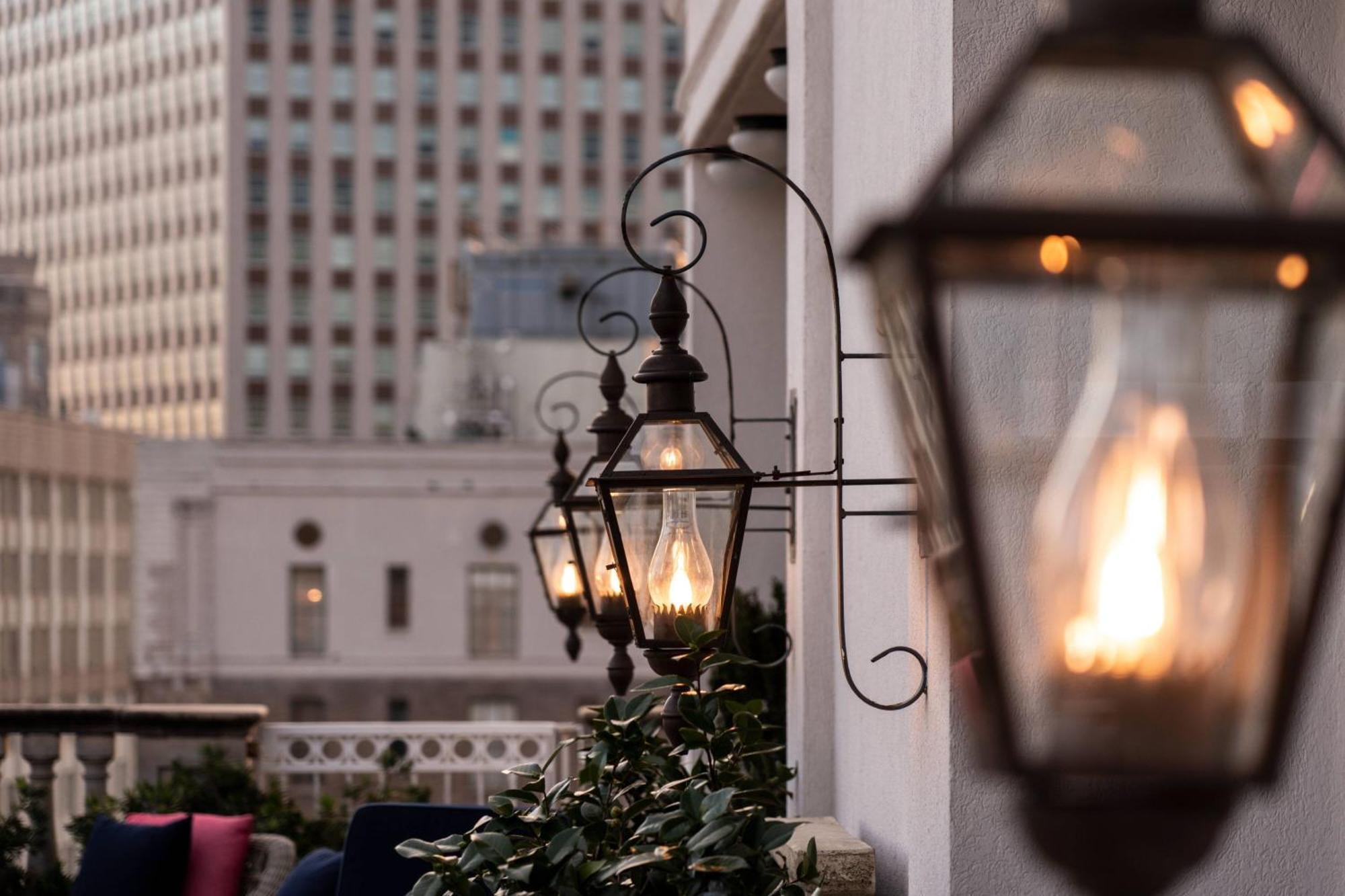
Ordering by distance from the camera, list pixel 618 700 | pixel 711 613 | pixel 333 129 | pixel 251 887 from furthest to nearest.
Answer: pixel 333 129 → pixel 251 887 → pixel 618 700 → pixel 711 613

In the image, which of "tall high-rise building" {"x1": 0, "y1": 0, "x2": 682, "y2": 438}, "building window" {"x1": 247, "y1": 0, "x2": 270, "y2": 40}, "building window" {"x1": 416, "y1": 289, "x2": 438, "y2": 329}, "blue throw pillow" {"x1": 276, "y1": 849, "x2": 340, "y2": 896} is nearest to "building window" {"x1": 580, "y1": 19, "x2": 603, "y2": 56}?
"tall high-rise building" {"x1": 0, "y1": 0, "x2": 682, "y2": 438}

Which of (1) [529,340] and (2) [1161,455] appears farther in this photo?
(1) [529,340]

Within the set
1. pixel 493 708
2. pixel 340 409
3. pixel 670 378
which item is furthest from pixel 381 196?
pixel 670 378

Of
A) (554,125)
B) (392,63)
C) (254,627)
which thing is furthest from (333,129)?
(254,627)

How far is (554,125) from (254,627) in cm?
4258

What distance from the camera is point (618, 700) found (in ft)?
11.0

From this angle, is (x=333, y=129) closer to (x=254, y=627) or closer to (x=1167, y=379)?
(x=254, y=627)

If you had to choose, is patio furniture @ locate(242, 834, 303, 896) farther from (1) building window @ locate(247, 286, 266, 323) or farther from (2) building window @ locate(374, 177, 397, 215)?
(1) building window @ locate(247, 286, 266, 323)

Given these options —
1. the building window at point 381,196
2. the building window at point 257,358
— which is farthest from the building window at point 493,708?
the building window at point 381,196

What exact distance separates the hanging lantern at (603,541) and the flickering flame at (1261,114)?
10.5 ft

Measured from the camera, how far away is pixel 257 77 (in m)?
70.5

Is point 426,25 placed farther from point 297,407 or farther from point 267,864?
point 267,864

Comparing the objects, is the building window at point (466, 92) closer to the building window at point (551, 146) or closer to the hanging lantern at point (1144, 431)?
the building window at point (551, 146)

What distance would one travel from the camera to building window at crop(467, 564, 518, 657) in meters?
34.7
